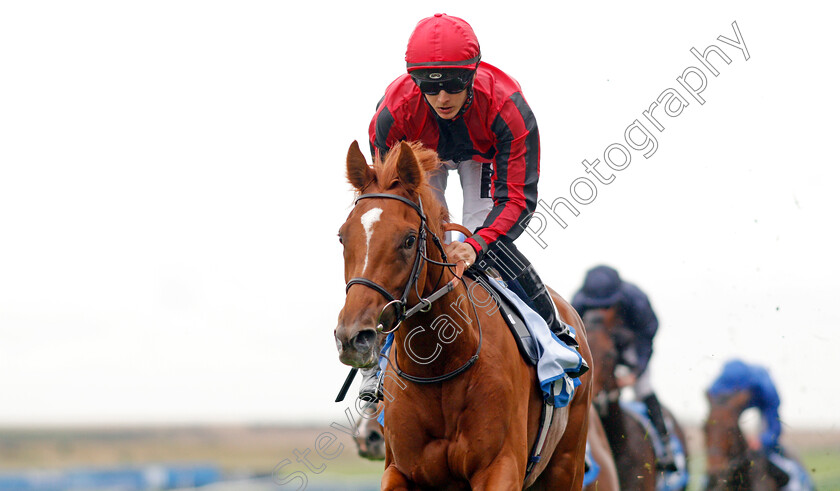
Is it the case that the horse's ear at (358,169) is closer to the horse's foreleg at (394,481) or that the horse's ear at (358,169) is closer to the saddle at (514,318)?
the saddle at (514,318)

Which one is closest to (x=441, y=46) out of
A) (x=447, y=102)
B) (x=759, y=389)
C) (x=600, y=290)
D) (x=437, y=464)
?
(x=447, y=102)

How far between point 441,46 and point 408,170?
79 cm

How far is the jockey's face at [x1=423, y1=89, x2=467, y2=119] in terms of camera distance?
438 cm

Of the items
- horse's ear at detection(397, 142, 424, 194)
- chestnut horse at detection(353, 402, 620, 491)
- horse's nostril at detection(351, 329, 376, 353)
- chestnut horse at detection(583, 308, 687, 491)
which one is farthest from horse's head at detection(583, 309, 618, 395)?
horse's nostril at detection(351, 329, 376, 353)

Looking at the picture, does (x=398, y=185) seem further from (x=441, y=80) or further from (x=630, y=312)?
(x=630, y=312)

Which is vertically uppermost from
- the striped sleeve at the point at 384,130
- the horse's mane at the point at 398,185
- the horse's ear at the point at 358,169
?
the striped sleeve at the point at 384,130

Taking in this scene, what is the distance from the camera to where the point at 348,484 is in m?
17.7

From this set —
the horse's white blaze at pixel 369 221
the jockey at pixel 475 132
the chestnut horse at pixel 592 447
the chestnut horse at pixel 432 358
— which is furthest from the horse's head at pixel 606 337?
the horse's white blaze at pixel 369 221

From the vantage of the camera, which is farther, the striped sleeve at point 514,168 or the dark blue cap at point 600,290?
the dark blue cap at point 600,290

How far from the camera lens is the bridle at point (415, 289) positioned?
3.39m

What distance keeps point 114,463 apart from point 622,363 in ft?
43.3

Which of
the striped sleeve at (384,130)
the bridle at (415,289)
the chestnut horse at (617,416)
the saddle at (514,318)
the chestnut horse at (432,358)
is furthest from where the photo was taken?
the chestnut horse at (617,416)

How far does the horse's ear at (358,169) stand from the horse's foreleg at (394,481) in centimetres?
132

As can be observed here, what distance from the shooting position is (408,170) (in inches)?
149
